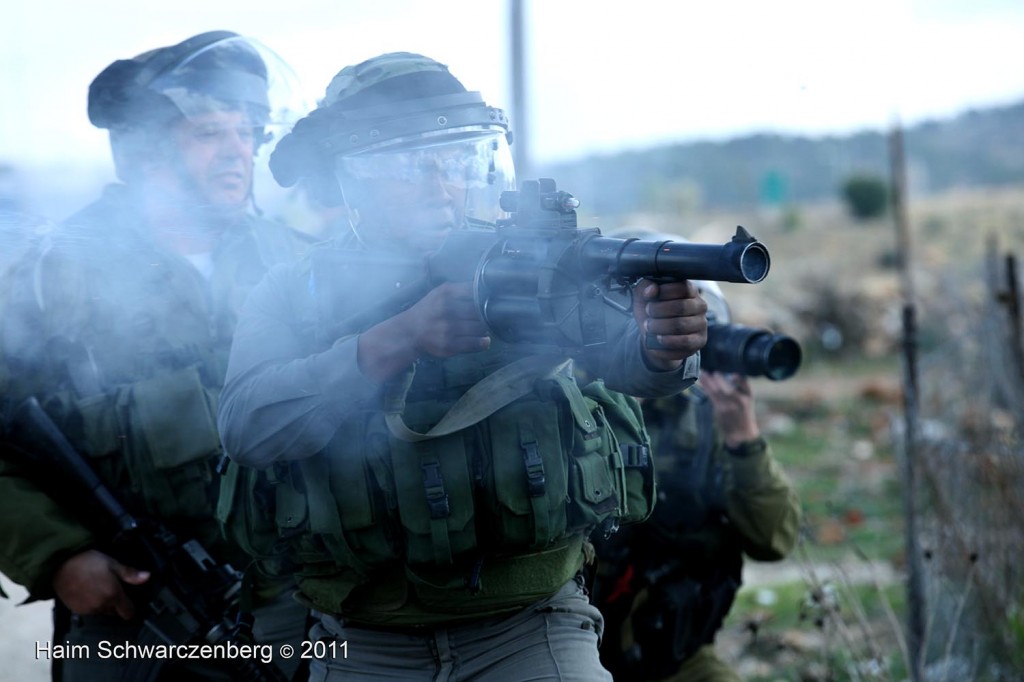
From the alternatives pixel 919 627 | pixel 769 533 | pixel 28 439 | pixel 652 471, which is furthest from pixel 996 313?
pixel 28 439

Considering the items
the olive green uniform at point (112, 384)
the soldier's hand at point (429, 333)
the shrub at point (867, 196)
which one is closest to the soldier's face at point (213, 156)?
the olive green uniform at point (112, 384)

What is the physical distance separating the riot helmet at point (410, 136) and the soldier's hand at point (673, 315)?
21.5 inches

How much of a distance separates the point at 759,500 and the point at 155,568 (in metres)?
1.76

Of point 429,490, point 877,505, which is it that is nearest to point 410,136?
point 429,490

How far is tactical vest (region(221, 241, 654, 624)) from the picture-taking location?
218 cm

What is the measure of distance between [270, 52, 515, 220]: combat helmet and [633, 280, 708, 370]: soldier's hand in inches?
23.2

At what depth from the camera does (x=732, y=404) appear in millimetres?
3252

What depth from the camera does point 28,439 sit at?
2.86 metres

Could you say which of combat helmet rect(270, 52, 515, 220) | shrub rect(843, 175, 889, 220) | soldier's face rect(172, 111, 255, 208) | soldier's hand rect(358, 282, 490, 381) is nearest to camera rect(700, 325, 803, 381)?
combat helmet rect(270, 52, 515, 220)

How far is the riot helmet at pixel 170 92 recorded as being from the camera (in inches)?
127

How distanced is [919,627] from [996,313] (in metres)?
1.69

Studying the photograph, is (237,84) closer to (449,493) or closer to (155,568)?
(155,568)

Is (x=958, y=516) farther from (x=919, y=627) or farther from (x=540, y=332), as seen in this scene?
(x=540, y=332)

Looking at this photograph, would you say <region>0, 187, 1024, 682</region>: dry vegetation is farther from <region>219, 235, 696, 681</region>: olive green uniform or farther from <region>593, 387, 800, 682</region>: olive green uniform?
<region>219, 235, 696, 681</region>: olive green uniform
